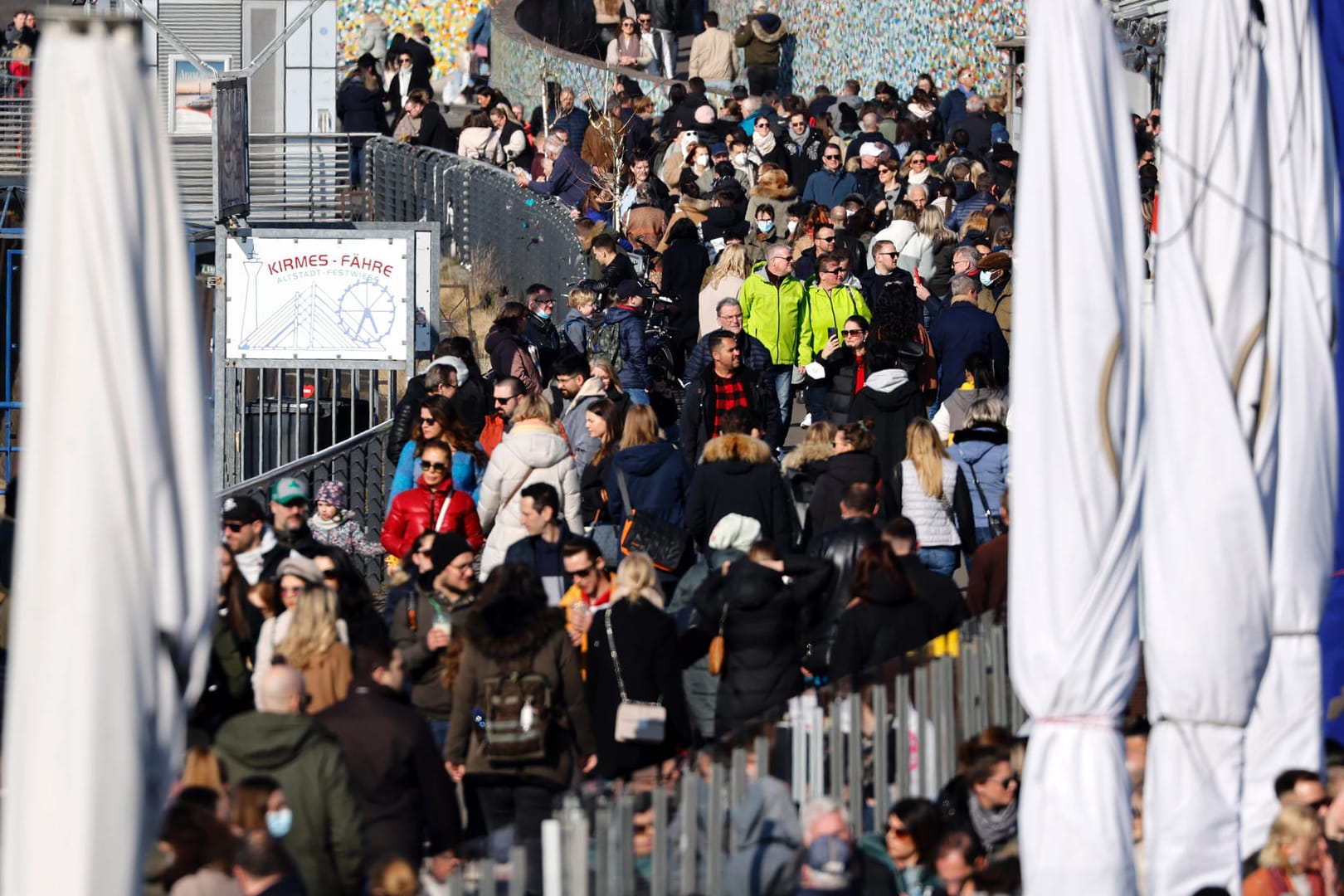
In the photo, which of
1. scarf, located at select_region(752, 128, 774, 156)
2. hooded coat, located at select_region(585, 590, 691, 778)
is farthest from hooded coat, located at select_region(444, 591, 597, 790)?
scarf, located at select_region(752, 128, 774, 156)

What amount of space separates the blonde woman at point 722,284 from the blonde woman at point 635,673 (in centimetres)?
713

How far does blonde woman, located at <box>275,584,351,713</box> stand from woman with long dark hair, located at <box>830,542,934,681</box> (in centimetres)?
223

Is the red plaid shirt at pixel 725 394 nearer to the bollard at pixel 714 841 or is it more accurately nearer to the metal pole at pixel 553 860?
the bollard at pixel 714 841

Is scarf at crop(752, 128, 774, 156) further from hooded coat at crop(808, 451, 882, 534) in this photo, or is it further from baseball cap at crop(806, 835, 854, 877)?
baseball cap at crop(806, 835, 854, 877)

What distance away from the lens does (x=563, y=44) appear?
3953 centimetres

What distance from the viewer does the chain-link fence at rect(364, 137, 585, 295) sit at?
2403cm

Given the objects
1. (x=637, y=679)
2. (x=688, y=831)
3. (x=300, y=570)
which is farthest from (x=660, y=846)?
(x=300, y=570)

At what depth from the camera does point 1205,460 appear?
25.4 ft

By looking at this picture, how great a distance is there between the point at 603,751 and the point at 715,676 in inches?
34.3

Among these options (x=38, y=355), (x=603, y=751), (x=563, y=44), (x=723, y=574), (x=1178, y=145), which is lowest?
(x=603, y=751)

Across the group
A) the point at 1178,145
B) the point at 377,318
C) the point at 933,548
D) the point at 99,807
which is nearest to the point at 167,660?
the point at 99,807

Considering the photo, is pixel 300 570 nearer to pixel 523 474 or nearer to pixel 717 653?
pixel 717 653

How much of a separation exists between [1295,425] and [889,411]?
642 centimetres

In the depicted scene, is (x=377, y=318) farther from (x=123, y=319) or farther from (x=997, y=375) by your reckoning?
(x=123, y=319)
